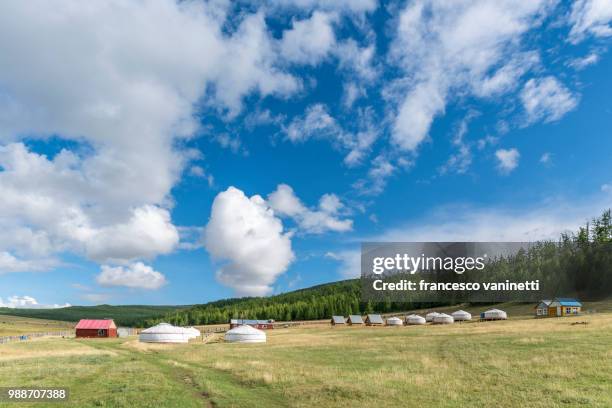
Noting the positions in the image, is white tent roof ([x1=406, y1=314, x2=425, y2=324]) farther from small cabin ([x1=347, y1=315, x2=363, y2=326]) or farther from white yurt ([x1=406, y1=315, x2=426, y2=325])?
small cabin ([x1=347, y1=315, x2=363, y2=326])

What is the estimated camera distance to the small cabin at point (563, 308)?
9500 centimetres

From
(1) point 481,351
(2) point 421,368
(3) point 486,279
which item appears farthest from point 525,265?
(2) point 421,368

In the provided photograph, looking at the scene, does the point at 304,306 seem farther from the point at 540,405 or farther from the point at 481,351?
the point at 540,405

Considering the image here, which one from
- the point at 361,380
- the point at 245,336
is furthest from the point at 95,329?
the point at 361,380

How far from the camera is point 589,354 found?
3397cm

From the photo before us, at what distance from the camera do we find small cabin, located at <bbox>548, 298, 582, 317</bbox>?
312ft

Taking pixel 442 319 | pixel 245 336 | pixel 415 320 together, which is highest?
pixel 245 336

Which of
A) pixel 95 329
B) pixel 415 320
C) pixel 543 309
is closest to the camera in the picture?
pixel 543 309

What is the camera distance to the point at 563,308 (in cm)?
9556

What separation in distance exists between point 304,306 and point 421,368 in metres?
159

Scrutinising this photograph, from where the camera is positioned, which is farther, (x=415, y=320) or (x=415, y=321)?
(x=415, y=320)

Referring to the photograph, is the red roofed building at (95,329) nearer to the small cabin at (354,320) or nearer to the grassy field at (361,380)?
the small cabin at (354,320)

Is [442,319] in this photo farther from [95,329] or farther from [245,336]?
[95,329]

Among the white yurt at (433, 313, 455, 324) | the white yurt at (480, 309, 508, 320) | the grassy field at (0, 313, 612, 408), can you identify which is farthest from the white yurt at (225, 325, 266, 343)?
the white yurt at (480, 309, 508, 320)
